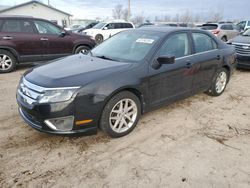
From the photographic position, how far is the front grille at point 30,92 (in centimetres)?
285

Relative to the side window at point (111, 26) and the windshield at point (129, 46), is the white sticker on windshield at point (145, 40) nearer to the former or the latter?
the windshield at point (129, 46)

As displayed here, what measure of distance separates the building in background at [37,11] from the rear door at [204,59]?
103 ft

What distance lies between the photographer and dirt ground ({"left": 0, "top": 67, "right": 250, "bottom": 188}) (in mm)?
2512

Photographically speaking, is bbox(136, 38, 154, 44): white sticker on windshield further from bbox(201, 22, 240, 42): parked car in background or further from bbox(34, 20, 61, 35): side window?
bbox(201, 22, 240, 42): parked car in background

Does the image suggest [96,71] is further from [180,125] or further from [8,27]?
[8,27]

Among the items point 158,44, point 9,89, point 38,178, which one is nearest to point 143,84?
point 158,44

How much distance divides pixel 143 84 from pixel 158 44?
0.74 metres

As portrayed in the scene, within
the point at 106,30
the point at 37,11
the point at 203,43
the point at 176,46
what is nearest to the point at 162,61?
the point at 176,46

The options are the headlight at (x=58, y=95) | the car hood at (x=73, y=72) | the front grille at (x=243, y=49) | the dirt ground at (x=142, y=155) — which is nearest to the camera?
the dirt ground at (x=142, y=155)

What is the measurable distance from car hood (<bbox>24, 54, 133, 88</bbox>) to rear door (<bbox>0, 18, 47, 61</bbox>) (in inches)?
165

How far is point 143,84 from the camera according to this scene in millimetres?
3404

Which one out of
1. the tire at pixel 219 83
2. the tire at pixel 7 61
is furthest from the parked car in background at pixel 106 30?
the tire at pixel 219 83

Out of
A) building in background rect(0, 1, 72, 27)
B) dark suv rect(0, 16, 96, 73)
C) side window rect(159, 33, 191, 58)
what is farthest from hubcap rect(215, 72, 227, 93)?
building in background rect(0, 1, 72, 27)

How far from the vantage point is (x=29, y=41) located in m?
7.27
